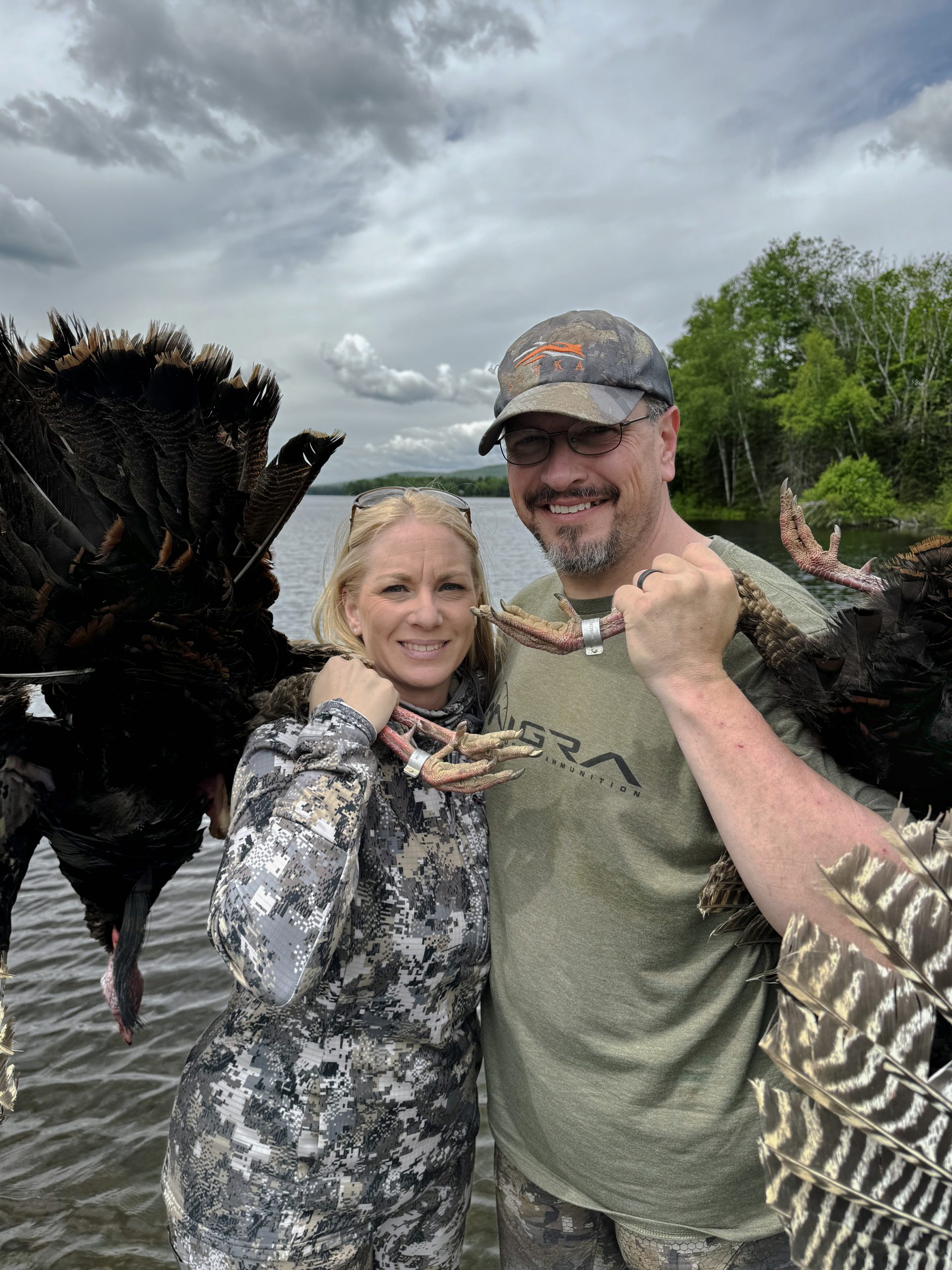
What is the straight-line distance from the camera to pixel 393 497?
2.24 metres

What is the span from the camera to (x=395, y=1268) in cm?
192

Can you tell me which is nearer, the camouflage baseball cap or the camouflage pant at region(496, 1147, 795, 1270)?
the camouflage pant at region(496, 1147, 795, 1270)

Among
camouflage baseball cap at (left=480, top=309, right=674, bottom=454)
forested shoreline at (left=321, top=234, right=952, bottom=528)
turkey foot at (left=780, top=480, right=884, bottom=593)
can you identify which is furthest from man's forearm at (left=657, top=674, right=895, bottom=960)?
forested shoreline at (left=321, top=234, right=952, bottom=528)

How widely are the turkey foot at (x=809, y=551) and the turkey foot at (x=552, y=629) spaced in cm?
46

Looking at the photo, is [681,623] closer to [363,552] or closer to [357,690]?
[357,690]

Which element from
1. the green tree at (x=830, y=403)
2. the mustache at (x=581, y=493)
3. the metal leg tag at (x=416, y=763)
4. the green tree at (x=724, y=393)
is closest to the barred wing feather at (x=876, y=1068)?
the metal leg tag at (x=416, y=763)

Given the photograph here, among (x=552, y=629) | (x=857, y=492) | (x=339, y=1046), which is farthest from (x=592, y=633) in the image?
(x=857, y=492)

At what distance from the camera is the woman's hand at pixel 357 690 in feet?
5.83

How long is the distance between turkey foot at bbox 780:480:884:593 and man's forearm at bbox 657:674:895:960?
1.50ft

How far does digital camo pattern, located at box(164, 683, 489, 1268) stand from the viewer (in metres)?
1.65

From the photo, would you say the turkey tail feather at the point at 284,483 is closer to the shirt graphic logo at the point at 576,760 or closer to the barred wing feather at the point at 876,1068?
the shirt graphic logo at the point at 576,760

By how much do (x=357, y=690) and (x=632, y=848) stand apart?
0.76m

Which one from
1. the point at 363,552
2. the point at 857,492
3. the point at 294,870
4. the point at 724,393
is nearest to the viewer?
the point at 294,870

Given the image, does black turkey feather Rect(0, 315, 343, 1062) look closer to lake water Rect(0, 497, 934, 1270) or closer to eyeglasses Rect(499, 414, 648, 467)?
eyeglasses Rect(499, 414, 648, 467)
